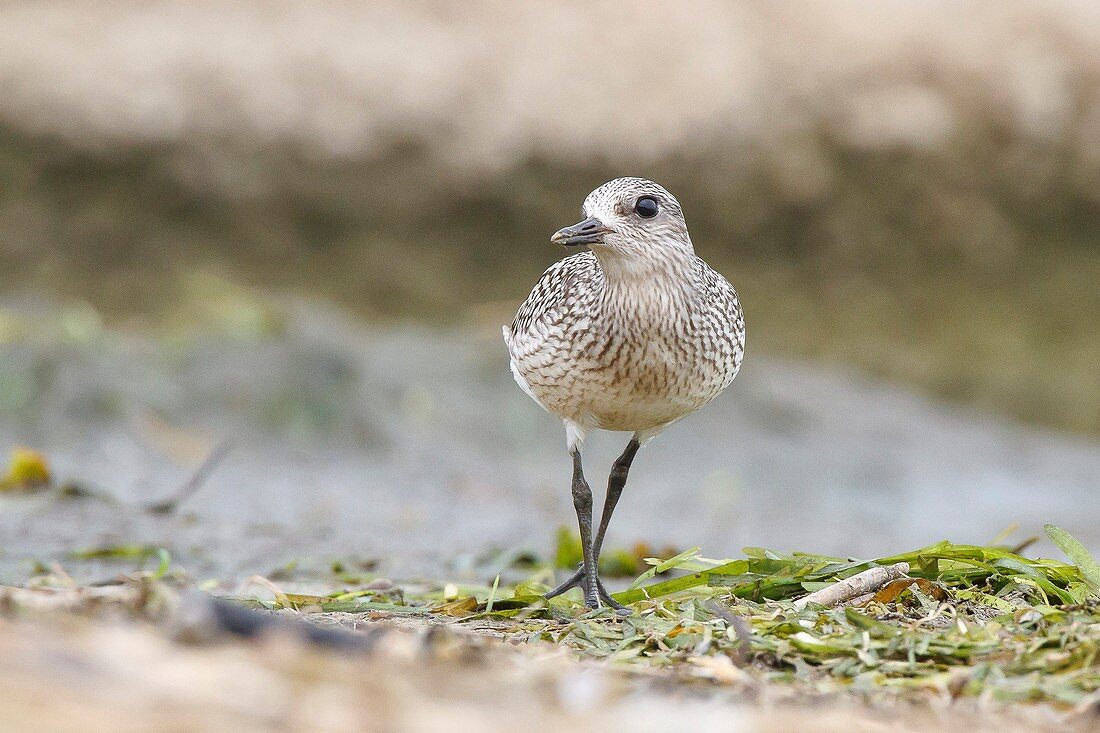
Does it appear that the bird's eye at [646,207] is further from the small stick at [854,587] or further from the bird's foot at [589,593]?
the small stick at [854,587]

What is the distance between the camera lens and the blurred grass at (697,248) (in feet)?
31.6

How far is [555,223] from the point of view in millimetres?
9961

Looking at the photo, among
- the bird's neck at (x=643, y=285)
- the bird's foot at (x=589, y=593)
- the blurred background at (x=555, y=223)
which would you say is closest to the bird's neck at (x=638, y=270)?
the bird's neck at (x=643, y=285)

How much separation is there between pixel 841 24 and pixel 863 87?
0.49 m

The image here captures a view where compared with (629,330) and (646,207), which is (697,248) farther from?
(629,330)

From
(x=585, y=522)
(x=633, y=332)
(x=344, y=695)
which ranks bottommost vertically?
(x=344, y=695)

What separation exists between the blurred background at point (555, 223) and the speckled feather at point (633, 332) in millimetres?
3586

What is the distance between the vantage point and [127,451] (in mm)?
7492

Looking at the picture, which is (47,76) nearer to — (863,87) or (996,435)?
(863,87)

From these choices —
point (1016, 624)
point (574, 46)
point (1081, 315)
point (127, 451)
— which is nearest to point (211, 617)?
point (1016, 624)

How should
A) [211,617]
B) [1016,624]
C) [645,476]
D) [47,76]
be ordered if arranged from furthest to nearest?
[47,76], [645,476], [1016,624], [211,617]

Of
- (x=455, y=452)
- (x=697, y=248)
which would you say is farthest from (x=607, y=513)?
(x=697, y=248)

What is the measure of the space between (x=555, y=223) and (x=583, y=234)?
235 inches

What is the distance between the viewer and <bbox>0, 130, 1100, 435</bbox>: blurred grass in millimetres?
9633
